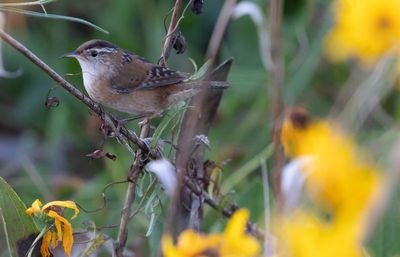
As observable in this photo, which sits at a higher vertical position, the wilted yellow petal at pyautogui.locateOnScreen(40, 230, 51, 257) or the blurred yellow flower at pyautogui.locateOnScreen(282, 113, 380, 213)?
the blurred yellow flower at pyautogui.locateOnScreen(282, 113, 380, 213)

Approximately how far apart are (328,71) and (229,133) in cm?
63

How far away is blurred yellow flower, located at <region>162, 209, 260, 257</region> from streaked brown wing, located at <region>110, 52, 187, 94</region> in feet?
6.23

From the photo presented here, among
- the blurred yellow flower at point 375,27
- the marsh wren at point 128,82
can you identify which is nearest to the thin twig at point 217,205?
the blurred yellow flower at point 375,27

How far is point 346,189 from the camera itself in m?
1.00

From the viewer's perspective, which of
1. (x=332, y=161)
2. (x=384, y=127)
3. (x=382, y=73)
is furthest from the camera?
(x=384, y=127)

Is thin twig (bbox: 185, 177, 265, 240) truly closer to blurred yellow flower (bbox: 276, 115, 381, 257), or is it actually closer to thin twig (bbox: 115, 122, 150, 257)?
thin twig (bbox: 115, 122, 150, 257)

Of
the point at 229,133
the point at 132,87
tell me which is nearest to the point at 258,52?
the point at 229,133

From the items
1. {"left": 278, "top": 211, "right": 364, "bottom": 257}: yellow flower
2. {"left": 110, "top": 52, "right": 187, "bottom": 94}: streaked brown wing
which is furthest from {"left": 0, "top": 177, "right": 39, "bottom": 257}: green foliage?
{"left": 278, "top": 211, "right": 364, "bottom": 257}: yellow flower

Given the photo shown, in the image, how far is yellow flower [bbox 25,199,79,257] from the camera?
6.03ft

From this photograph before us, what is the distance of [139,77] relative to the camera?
3316 millimetres

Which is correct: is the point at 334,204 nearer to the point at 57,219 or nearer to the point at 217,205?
the point at 57,219

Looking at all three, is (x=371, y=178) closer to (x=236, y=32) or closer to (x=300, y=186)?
(x=300, y=186)

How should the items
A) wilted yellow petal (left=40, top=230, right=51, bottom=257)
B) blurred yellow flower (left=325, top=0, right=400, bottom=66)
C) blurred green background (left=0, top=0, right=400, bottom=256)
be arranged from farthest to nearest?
blurred green background (left=0, top=0, right=400, bottom=256) → wilted yellow petal (left=40, top=230, right=51, bottom=257) → blurred yellow flower (left=325, top=0, right=400, bottom=66)

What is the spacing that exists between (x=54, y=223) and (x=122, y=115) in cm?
276
